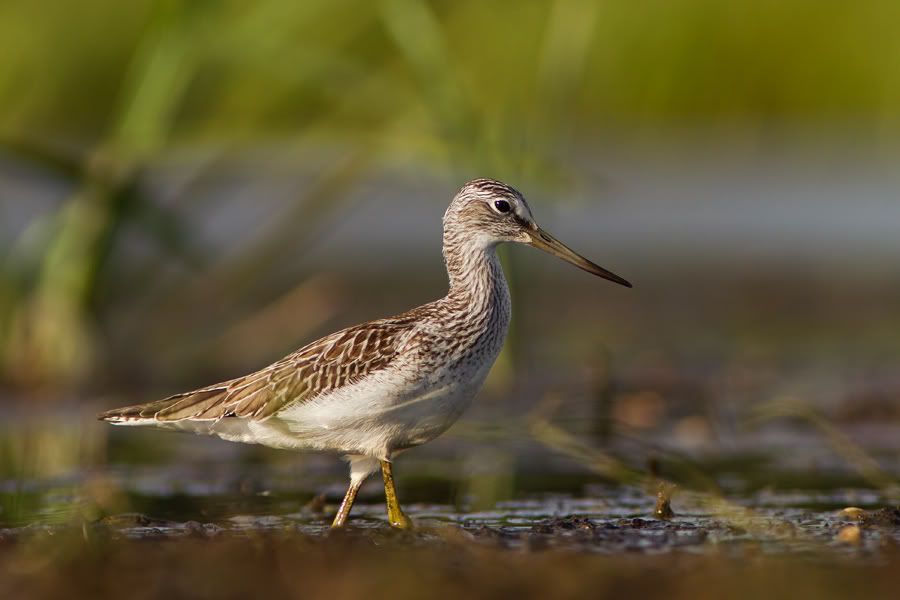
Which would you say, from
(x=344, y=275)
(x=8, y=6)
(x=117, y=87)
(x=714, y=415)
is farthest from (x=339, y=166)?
(x=117, y=87)

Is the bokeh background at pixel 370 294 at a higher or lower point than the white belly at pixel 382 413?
higher

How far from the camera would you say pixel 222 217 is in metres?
20.5

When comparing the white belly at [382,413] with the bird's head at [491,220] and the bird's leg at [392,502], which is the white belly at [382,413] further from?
the bird's head at [491,220]

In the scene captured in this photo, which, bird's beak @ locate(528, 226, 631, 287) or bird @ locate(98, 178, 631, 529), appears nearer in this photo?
bird @ locate(98, 178, 631, 529)

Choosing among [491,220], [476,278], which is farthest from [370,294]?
[476,278]

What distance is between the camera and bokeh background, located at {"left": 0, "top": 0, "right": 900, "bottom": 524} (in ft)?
28.5

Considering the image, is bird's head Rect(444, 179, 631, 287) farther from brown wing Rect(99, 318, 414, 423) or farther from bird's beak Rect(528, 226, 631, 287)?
brown wing Rect(99, 318, 414, 423)

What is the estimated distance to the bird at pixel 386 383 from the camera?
678 centimetres

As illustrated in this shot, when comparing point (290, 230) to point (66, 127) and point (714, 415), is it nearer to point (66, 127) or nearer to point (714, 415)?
point (714, 415)

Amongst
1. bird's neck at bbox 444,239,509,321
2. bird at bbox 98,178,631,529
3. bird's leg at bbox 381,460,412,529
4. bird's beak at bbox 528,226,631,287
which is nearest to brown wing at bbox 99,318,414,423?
bird at bbox 98,178,631,529

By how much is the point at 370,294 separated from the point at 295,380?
28.6ft

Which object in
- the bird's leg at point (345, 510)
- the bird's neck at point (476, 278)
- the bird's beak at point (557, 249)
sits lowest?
the bird's leg at point (345, 510)

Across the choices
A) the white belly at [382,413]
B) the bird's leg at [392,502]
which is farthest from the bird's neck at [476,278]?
the bird's leg at [392,502]

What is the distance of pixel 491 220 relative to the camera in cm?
753
